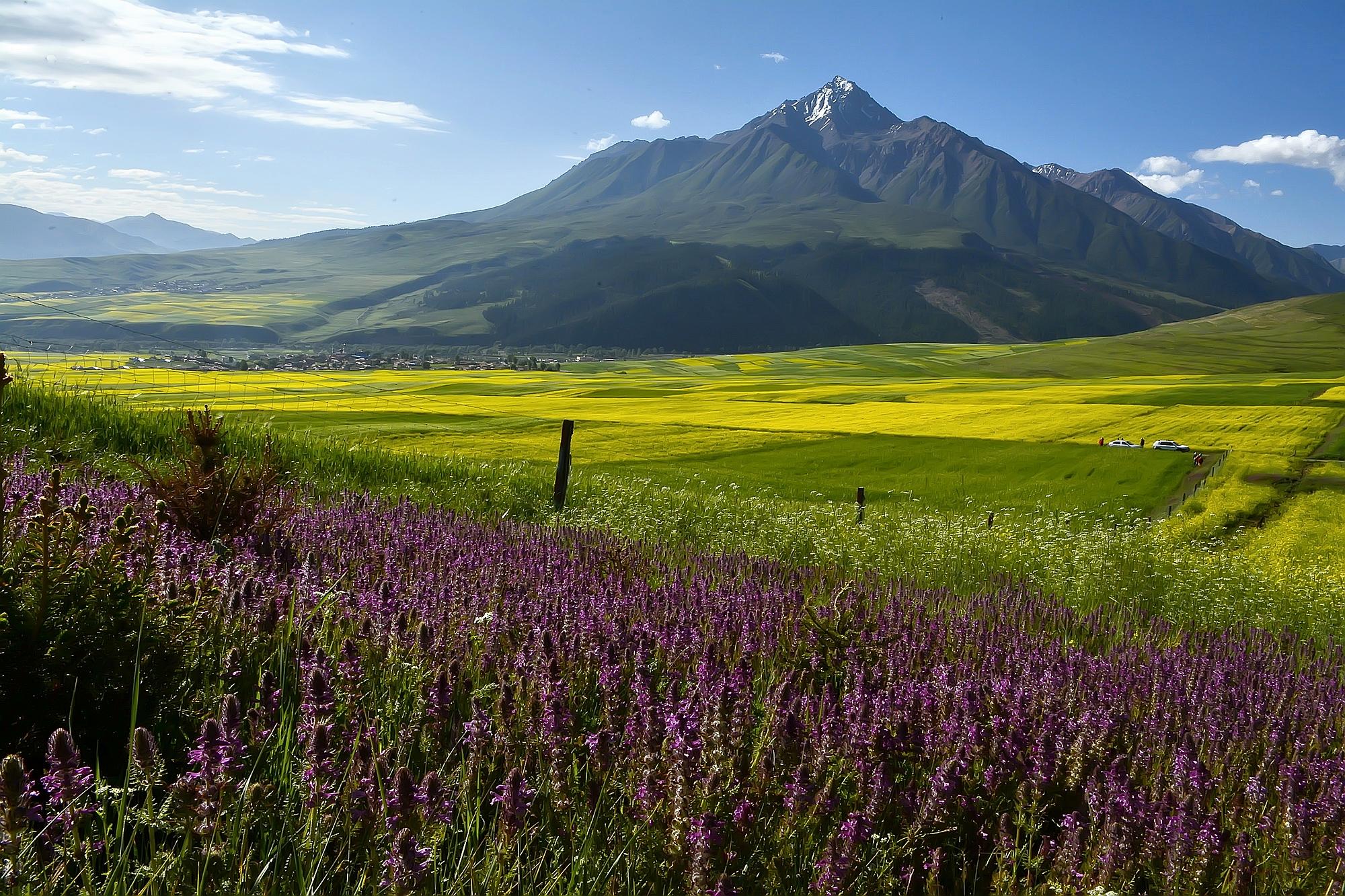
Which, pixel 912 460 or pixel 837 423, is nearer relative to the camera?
pixel 912 460

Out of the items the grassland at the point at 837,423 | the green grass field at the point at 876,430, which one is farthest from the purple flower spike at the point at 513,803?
the green grass field at the point at 876,430

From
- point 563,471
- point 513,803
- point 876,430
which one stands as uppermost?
point 513,803

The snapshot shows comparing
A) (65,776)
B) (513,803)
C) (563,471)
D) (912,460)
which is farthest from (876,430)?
(65,776)

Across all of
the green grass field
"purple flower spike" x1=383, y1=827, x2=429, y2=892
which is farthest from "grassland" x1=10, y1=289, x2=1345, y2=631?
"purple flower spike" x1=383, y1=827, x2=429, y2=892

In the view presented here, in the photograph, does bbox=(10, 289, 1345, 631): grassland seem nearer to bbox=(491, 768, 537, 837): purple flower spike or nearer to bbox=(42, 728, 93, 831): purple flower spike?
bbox=(491, 768, 537, 837): purple flower spike

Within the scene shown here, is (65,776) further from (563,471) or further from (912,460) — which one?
(912,460)

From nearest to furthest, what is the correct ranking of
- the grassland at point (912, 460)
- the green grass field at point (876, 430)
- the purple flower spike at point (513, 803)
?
the purple flower spike at point (513, 803) → the grassland at point (912, 460) → the green grass field at point (876, 430)

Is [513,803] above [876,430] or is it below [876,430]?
above

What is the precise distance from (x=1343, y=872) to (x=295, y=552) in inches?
238

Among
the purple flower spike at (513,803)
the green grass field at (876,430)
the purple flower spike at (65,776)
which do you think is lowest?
the green grass field at (876,430)

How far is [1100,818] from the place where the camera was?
3.30 metres

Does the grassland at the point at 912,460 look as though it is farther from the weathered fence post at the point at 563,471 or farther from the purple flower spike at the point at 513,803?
the purple flower spike at the point at 513,803

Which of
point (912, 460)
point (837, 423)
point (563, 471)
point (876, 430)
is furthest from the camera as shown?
point (837, 423)

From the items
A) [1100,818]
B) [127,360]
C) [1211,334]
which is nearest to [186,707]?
[1100,818]
